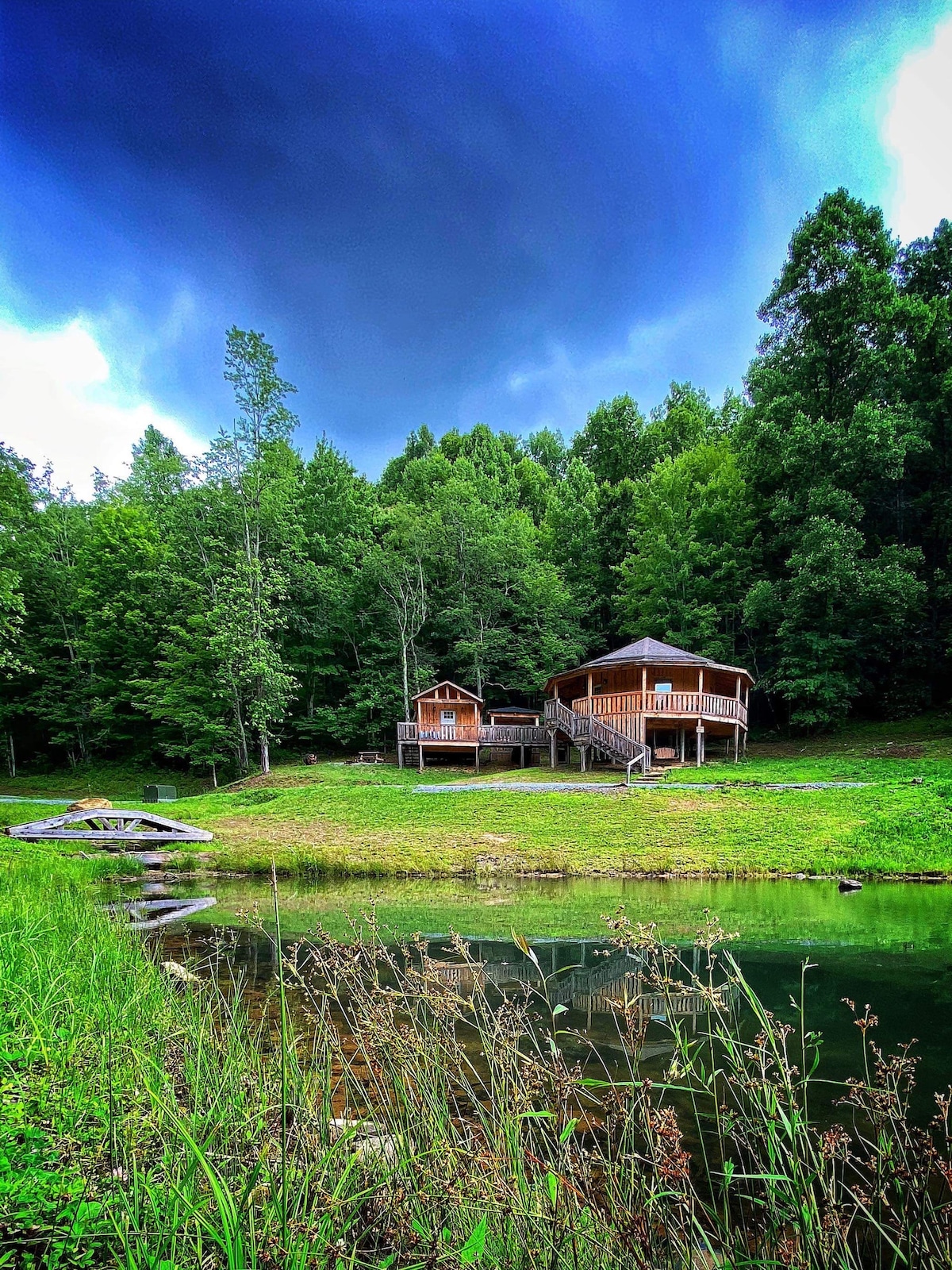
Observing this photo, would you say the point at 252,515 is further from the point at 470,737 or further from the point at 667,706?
the point at 667,706

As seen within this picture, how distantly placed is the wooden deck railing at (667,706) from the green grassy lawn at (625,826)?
2.93m

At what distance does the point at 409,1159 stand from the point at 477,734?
26.8 m

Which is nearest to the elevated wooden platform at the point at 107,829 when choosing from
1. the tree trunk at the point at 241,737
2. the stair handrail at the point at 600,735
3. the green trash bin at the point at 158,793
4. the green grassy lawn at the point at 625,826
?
the green grassy lawn at the point at 625,826

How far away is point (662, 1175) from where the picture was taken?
1654mm

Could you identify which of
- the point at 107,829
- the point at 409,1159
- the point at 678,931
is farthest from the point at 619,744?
the point at 409,1159

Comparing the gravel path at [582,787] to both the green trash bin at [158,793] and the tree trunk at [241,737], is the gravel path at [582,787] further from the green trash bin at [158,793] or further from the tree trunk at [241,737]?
the tree trunk at [241,737]

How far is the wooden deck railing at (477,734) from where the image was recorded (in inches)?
1115

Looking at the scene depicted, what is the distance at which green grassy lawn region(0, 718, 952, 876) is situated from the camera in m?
11.8

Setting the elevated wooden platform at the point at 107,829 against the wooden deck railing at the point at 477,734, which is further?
the wooden deck railing at the point at 477,734

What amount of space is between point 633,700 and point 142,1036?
2166 cm

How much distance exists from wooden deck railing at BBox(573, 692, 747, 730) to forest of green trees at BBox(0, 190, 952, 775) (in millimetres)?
4379

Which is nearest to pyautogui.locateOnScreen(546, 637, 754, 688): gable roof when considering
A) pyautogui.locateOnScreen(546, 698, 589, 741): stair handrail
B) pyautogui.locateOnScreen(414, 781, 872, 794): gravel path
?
pyautogui.locateOnScreen(546, 698, 589, 741): stair handrail

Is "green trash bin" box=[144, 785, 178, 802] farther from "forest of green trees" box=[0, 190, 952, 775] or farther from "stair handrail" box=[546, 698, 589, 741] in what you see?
"stair handrail" box=[546, 698, 589, 741]

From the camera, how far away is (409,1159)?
1.85 m
